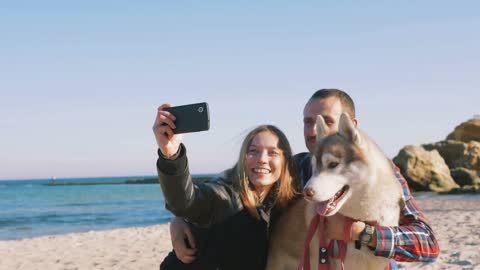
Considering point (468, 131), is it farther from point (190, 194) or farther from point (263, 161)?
point (190, 194)

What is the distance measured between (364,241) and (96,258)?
8119 millimetres

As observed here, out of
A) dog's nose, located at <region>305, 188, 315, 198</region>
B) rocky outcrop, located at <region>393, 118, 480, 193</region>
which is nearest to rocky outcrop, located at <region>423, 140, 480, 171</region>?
rocky outcrop, located at <region>393, 118, 480, 193</region>

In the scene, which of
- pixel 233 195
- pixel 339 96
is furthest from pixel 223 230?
pixel 339 96

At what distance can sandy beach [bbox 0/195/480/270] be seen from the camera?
322 inches

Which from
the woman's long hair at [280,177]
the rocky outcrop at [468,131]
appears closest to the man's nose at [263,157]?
the woman's long hair at [280,177]

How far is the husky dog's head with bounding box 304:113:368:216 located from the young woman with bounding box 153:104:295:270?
540 mm

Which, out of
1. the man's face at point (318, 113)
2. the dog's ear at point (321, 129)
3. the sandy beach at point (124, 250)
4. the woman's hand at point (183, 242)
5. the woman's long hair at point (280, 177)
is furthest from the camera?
the sandy beach at point (124, 250)

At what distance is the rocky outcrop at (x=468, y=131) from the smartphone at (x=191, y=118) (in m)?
46.1

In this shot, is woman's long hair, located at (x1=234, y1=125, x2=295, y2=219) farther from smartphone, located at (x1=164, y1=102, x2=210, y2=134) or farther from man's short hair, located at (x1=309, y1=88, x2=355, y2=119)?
smartphone, located at (x1=164, y1=102, x2=210, y2=134)

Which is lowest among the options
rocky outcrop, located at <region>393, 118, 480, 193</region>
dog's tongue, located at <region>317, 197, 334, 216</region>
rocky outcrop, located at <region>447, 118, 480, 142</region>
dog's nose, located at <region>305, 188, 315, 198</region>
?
rocky outcrop, located at <region>393, 118, 480, 193</region>

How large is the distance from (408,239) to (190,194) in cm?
143

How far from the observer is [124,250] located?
11430mm

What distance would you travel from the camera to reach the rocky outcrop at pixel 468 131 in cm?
4447

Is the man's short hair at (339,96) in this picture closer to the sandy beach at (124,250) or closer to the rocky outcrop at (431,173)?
the sandy beach at (124,250)
